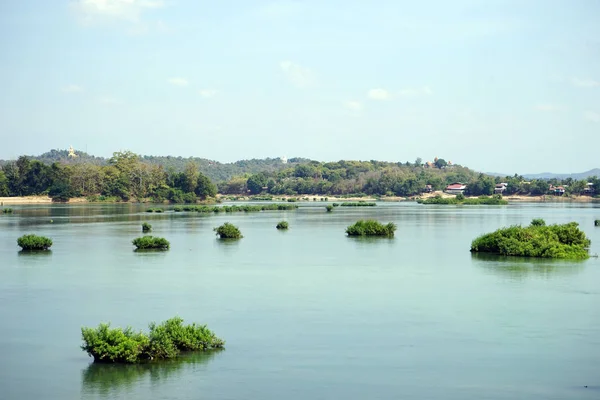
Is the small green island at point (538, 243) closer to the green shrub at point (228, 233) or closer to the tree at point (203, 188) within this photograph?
the green shrub at point (228, 233)

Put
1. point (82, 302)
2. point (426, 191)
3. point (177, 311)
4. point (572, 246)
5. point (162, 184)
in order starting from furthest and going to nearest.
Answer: point (426, 191) < point (162, 184) < point (572, 246) < point (82, 302) < point (177, 311)

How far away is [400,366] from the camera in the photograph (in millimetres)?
14234

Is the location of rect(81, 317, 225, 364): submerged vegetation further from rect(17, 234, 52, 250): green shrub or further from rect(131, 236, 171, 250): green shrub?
rect(17, 234, 52, 250): green shrub

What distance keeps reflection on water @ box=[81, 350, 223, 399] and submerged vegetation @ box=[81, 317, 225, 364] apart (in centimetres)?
17

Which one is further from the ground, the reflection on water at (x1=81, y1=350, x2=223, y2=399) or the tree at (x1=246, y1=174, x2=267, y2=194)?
the tree at (x1=246, y1=174, x2=267, y2=194)

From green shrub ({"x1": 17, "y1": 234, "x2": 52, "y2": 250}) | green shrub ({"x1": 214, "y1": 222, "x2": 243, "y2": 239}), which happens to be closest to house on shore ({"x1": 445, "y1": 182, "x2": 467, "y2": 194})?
green shrub ({"x1": 214, "y1": 222, "x2": 243, "y2": 239})

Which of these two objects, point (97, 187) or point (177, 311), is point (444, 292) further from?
point (97, 187)

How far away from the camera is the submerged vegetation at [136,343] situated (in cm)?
1404

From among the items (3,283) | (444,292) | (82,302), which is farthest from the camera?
(3,283)

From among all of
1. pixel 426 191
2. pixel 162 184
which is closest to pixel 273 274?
pixel 162 184

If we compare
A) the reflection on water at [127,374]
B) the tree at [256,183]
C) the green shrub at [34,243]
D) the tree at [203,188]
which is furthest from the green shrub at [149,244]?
the tree at [256,183]

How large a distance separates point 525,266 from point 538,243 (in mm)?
3623

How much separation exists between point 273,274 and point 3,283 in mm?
9223

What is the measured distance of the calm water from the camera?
13070mm
